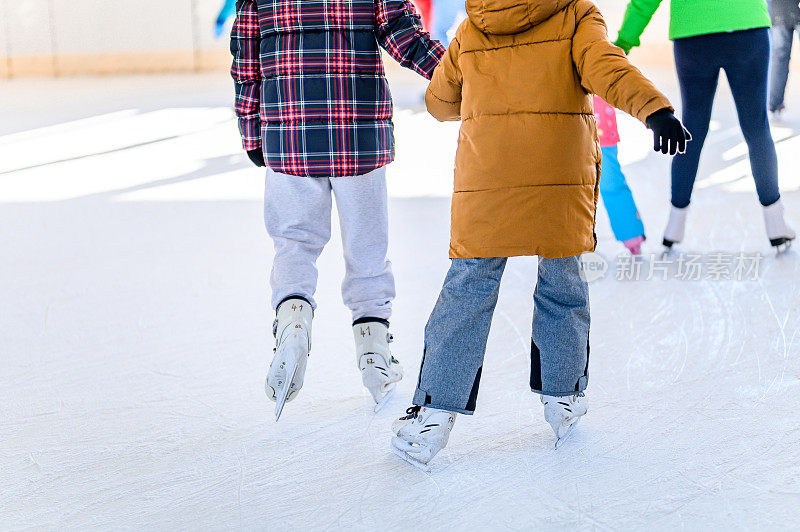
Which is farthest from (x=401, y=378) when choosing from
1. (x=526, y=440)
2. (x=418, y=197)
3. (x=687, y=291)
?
(x=418, y=197)

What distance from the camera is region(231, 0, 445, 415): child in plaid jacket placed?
1.77 metres

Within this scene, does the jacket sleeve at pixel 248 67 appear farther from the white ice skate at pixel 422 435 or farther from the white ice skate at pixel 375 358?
the white ice skate at pixel 422 435

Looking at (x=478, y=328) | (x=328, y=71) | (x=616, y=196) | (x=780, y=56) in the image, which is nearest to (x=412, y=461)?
(x=478, y=328)

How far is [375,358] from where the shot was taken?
189cm

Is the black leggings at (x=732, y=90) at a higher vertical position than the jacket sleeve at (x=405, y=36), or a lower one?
lower

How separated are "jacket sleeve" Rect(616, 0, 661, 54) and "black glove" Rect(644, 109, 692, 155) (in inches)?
56.3

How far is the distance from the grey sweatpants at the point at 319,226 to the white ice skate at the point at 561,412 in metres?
0.42

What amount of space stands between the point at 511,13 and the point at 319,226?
608 mm

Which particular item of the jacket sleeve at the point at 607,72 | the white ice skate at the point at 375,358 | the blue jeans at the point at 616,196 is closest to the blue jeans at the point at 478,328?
the white ice skate at the point at 375,358

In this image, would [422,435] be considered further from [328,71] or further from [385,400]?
[328,71]

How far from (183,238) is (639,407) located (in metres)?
2.11

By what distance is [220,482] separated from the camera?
1.57m

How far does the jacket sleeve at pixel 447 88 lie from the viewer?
1.64 metres

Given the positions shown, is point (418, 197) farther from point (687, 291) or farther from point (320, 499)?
point (320, 499)
